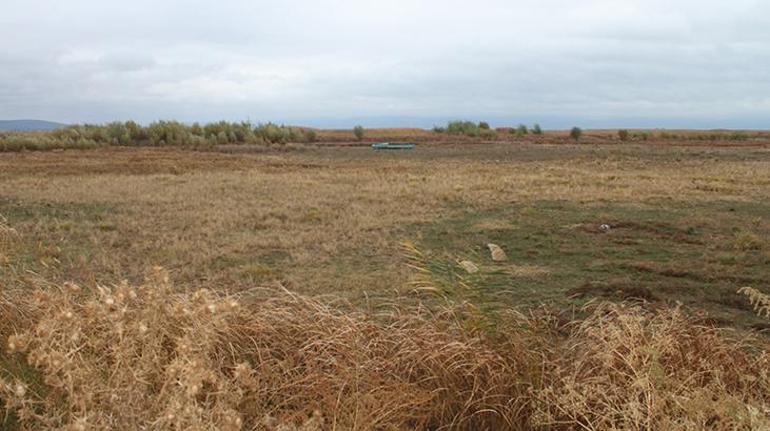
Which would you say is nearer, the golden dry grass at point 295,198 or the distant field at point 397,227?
the distant field at point 397,227

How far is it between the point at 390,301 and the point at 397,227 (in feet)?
17.9

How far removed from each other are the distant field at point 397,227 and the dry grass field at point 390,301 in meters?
0.06

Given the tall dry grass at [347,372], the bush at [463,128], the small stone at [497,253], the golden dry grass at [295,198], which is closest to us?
the tall dry grass at [347,372]

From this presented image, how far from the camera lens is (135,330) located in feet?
12.4

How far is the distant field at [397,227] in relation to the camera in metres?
8.26

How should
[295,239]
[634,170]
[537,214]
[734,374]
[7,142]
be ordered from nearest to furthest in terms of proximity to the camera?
[734,374] < [295,239] < [537,214] < [634,170] < [7,142]

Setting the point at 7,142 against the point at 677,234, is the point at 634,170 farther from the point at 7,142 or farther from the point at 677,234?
the point at 7,142

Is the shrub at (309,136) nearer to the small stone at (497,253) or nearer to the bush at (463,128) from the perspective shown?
the bush at (463,128)

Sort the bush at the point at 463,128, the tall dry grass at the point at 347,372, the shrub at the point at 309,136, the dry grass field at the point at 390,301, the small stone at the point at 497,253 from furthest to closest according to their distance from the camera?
1. the bush at the point at 463,128
2. the shrub at the point at 309,136
3. the small stone at the point at 497,253
4. the dry grass field at the point at 390,301
5. the tall dry grass at the point at 347,372

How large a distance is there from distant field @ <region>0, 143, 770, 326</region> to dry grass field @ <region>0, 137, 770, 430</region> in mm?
61

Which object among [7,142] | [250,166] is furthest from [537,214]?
[7,142]

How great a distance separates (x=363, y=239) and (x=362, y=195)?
5.67 m

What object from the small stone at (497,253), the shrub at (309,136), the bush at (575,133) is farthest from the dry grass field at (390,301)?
the bush at (575,133)

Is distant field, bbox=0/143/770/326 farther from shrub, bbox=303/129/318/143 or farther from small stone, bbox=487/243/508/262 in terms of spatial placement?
shrub, bbox=303/129/318/143
